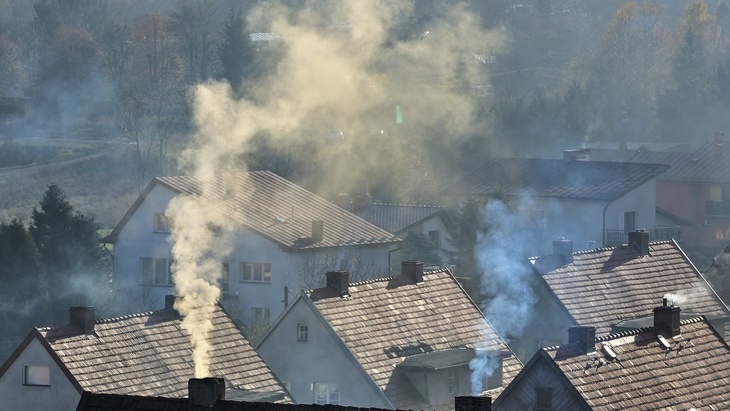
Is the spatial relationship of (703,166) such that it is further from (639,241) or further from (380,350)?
(380,350)

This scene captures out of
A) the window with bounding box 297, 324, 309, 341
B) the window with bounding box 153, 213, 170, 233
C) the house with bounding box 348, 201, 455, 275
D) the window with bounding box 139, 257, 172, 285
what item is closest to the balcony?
the house with bounding box 348, 201, 455, 275

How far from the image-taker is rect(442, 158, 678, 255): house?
238 feet

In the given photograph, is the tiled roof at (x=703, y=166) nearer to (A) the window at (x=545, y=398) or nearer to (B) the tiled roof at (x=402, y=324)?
(B) the tiled roof at (x=402, y=324)

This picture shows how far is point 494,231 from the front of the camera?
220 feet

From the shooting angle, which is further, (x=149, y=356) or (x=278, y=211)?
(x=278, y=211)

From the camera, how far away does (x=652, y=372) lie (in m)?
35.8

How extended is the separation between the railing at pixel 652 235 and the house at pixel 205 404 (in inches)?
1648

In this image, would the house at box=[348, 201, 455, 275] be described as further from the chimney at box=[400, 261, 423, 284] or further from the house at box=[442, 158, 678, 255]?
the chimney at box=[400, 261, 423, 284]

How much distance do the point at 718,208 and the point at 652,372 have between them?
52.7 metres

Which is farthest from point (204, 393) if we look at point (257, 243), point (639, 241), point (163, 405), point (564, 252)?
point (257, 243)

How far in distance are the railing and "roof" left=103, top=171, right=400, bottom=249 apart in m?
10.00

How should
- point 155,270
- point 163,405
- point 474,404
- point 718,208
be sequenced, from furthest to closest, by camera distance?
point 718,208 → point 155,270 → point 163,405 → point 474,404

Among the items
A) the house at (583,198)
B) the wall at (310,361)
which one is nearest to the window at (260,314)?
the wall at (310,361)

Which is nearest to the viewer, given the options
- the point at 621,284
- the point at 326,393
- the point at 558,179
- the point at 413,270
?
the point at 326,393
